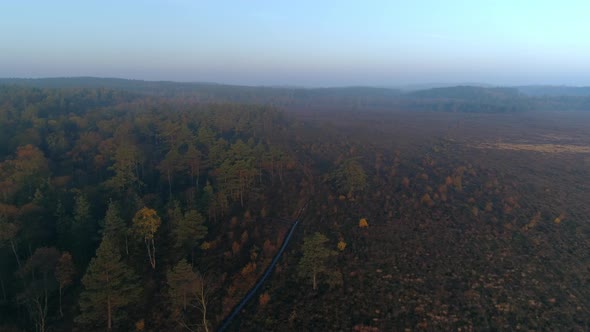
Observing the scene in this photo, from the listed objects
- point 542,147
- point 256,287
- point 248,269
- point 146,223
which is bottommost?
point 256,287

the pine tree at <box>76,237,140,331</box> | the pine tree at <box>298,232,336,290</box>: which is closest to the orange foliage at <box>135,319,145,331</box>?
the pine tree at <box>76,237,140,331</box>

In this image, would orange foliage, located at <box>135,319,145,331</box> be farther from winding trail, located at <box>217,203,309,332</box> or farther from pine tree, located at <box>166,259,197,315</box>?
winding trail, located at <box>217,203,309,332</box>

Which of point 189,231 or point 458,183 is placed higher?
point 458,183

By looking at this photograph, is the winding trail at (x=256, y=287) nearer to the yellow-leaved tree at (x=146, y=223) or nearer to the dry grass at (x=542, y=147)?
the yellow-leaved tree at (x=146, y=223)

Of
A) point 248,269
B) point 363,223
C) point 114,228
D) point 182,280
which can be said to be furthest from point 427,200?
point 114,228

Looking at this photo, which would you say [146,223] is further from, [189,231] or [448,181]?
[448,181]

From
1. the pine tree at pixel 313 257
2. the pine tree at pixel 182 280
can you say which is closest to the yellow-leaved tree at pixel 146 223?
the pine tree at pixel 182 280
